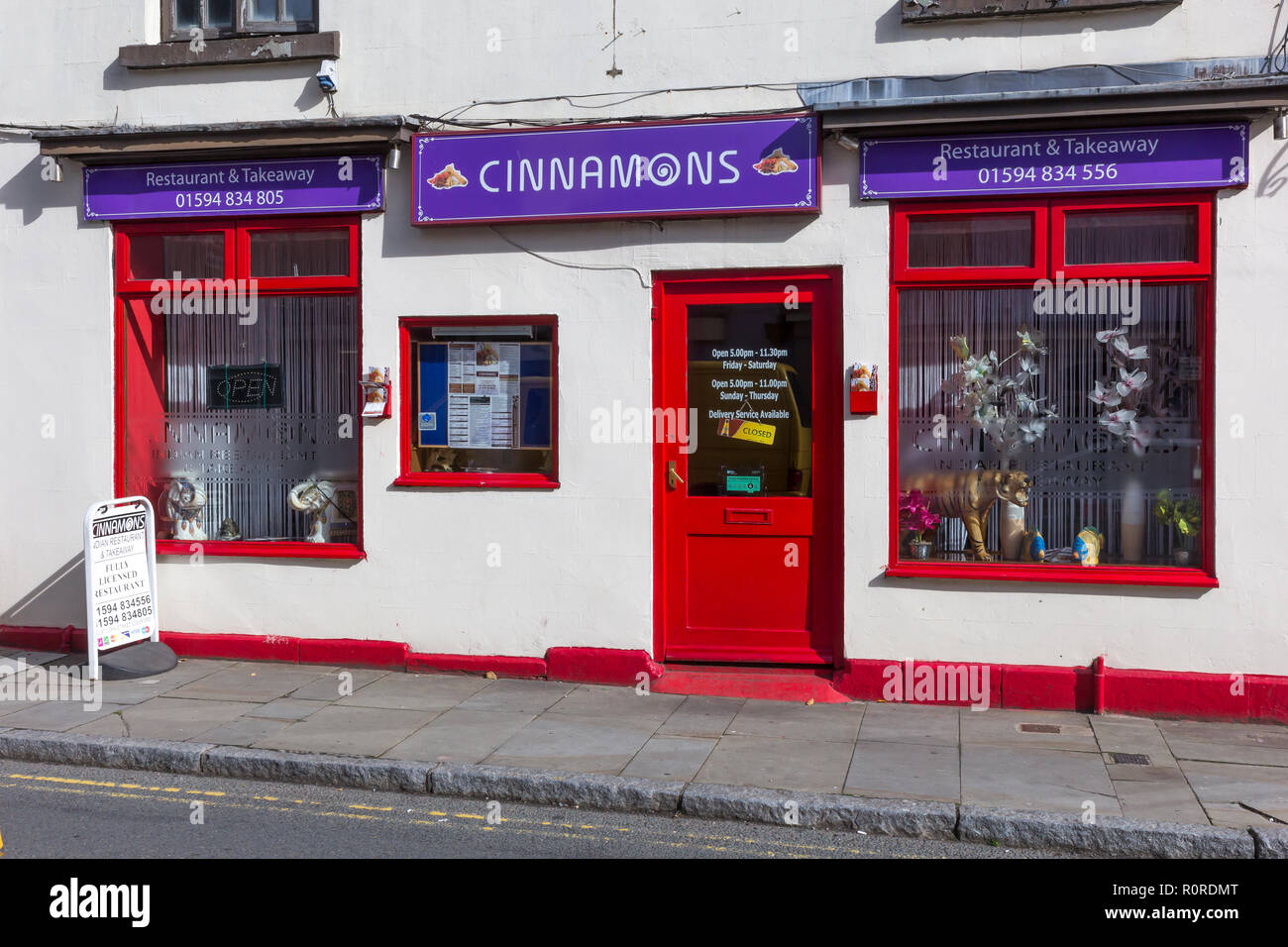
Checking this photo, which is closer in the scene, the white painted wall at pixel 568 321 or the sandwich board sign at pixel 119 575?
the white painted wall at pixel 568 321

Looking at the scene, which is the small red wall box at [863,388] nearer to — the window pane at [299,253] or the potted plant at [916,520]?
the potted plant at [916,520]

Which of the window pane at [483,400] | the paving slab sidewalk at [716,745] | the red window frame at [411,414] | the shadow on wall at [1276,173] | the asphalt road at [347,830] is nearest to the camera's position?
the asphalt road at [347,830]

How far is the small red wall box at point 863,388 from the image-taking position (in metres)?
7.95

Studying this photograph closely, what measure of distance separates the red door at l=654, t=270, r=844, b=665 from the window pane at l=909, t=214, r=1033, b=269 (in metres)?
0.74

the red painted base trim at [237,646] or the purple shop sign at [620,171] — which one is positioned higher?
the purple shop sign at [620,171]

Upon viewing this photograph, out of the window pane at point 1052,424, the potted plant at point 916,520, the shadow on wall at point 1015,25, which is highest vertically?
the shadow on wall at point 1015,25

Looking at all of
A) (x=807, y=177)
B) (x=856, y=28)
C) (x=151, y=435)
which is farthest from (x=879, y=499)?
(x=151, y=435)

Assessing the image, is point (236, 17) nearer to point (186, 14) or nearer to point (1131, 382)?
point (186, 14)

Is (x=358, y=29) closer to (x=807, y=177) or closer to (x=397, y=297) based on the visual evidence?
(x=397, y=297)

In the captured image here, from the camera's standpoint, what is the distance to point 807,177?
795 centimetres

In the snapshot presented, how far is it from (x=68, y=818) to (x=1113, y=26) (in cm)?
763

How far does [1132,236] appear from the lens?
305 inches

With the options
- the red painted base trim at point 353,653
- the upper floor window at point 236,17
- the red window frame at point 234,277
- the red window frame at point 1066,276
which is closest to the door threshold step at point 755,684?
the red window frame at point 1066,276

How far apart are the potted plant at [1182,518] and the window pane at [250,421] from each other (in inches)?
225
